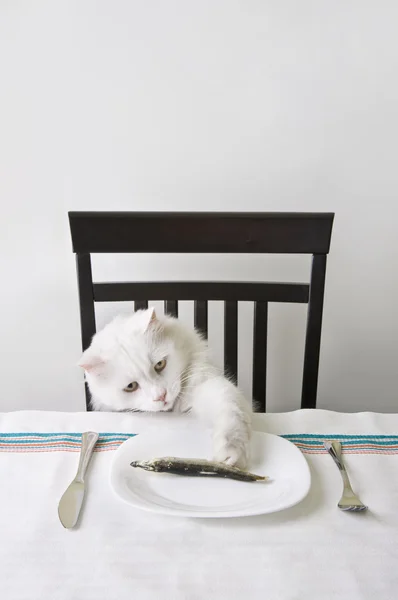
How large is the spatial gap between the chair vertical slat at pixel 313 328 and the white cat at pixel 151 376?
0.88 feet

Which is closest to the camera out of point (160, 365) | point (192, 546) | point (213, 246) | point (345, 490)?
point (192, 546)

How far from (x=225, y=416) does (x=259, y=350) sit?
1.30 ft

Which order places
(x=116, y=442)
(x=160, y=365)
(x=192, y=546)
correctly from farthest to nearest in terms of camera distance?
(x=160, y=365) → (x=116, y=442) → (x=192, y=546)

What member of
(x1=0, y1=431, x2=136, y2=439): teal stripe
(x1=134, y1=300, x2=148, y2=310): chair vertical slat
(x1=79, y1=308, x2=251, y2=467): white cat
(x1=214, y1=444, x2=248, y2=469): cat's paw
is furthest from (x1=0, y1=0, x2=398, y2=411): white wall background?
(x1=214, y1=444, x2=248, y2=469): cat's paw

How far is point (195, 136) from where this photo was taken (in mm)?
1411

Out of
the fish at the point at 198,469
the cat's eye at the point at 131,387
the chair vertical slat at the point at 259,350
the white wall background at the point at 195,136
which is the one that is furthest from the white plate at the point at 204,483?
the white wall background at the point at 195,136

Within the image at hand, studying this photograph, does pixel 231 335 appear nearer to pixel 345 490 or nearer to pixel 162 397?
pixel 162 397

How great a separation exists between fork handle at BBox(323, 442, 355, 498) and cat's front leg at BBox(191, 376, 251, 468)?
14cm

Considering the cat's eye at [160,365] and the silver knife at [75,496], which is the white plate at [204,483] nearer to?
the silver knife at [75,496]

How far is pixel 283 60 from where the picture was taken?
136cm

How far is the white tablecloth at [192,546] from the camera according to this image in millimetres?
526

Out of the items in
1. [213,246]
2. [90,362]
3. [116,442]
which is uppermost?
[213,246]

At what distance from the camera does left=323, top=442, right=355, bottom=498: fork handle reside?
68cm

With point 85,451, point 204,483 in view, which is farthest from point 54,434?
point 204,483
